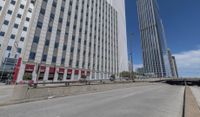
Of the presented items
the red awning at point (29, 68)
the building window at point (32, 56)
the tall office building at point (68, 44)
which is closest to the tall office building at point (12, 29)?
the tall office building at point (68, 44)

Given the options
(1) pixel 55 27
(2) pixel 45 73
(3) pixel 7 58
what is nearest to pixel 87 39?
(1) pixel 55 27

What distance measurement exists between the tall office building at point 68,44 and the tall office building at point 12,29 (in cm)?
1267

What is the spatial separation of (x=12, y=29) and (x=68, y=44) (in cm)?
2315

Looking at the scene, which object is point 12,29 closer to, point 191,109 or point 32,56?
point 32,56

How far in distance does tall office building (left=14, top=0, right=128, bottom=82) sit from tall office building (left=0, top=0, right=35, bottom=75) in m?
12.7

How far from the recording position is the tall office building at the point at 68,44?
30969 millimetres

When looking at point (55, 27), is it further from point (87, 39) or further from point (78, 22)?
point (87, 39)

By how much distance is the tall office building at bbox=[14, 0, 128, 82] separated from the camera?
102 ft

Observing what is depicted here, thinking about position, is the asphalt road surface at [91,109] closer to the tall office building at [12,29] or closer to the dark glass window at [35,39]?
the dark glass window at [35,39]

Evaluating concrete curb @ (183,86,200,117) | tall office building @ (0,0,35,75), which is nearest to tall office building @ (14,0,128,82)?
tall office building @ (0,0,35,75)

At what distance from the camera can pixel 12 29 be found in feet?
137

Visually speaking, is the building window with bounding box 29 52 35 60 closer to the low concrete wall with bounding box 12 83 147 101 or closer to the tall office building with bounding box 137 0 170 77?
the low concrete wall with bounding box 12 83 147 101

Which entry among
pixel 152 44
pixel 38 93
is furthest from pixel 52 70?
pixel 152 44

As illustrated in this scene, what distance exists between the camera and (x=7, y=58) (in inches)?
1501
